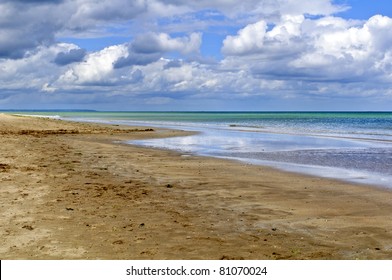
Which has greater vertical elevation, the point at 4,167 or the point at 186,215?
the point at 4,167

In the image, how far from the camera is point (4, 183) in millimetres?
15312

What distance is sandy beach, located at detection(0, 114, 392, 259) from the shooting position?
8.74m

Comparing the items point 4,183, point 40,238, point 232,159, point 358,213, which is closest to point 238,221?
point 358,213

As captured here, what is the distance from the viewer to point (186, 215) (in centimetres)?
1162

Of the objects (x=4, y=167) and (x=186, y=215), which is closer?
(x=186, y=215)

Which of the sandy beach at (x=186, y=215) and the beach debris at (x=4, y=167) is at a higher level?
the beach debris at (x=4, y=167)

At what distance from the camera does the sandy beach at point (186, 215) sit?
28.7ft

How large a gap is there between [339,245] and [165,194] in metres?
6.42

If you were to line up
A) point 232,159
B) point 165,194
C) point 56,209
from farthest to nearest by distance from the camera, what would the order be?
1. point 232,159
2. point 165,194
3. point 56,209

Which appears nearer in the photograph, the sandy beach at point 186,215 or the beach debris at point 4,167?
the sandy beach at point 186,215

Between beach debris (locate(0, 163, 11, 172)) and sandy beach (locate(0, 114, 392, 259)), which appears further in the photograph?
beach debris (locate(0, 163, 11, 172))

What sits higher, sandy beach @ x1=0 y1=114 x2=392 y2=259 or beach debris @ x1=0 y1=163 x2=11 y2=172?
beach debris @ x1=0 y1=163 x2=11 y2=172

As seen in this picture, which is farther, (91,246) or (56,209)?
(56,209)
